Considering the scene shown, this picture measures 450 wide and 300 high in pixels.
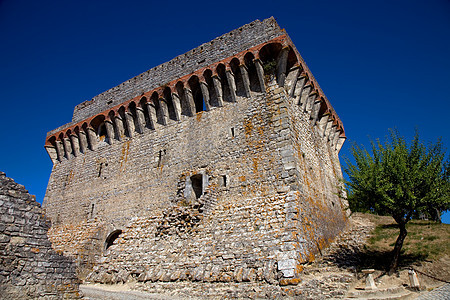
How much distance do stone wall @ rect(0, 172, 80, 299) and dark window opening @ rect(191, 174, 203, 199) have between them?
559 centimetres

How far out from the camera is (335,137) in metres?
16.9

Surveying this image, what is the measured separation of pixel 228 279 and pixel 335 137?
11.7 m

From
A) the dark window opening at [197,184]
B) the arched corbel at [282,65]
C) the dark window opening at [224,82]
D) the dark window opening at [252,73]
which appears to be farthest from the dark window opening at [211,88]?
the dark window opening at [197,184]

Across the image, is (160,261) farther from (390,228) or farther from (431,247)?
(390,228)

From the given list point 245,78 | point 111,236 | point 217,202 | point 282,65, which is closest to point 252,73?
point 245,78

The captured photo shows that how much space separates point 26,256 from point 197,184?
21.9ft

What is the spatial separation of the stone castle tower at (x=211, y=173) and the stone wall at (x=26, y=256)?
10.1 feet

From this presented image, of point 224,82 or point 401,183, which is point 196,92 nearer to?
point 224,82

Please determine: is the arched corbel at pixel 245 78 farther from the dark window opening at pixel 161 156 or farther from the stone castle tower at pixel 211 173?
the dark window opening at pixel 161 156

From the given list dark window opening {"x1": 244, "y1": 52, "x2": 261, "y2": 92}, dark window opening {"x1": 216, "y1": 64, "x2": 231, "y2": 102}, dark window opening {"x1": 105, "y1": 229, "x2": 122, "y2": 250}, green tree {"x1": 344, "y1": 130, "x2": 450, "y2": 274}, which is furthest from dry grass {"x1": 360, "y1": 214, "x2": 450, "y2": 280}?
dark window opening {"x1": 105, "y1": 229, "x2": 122, "y2": 250}

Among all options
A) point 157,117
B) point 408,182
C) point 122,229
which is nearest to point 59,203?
point 122,229

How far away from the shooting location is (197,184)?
1232cm

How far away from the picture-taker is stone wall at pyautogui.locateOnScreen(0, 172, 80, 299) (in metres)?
6.32

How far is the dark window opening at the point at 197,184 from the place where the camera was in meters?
12.1
